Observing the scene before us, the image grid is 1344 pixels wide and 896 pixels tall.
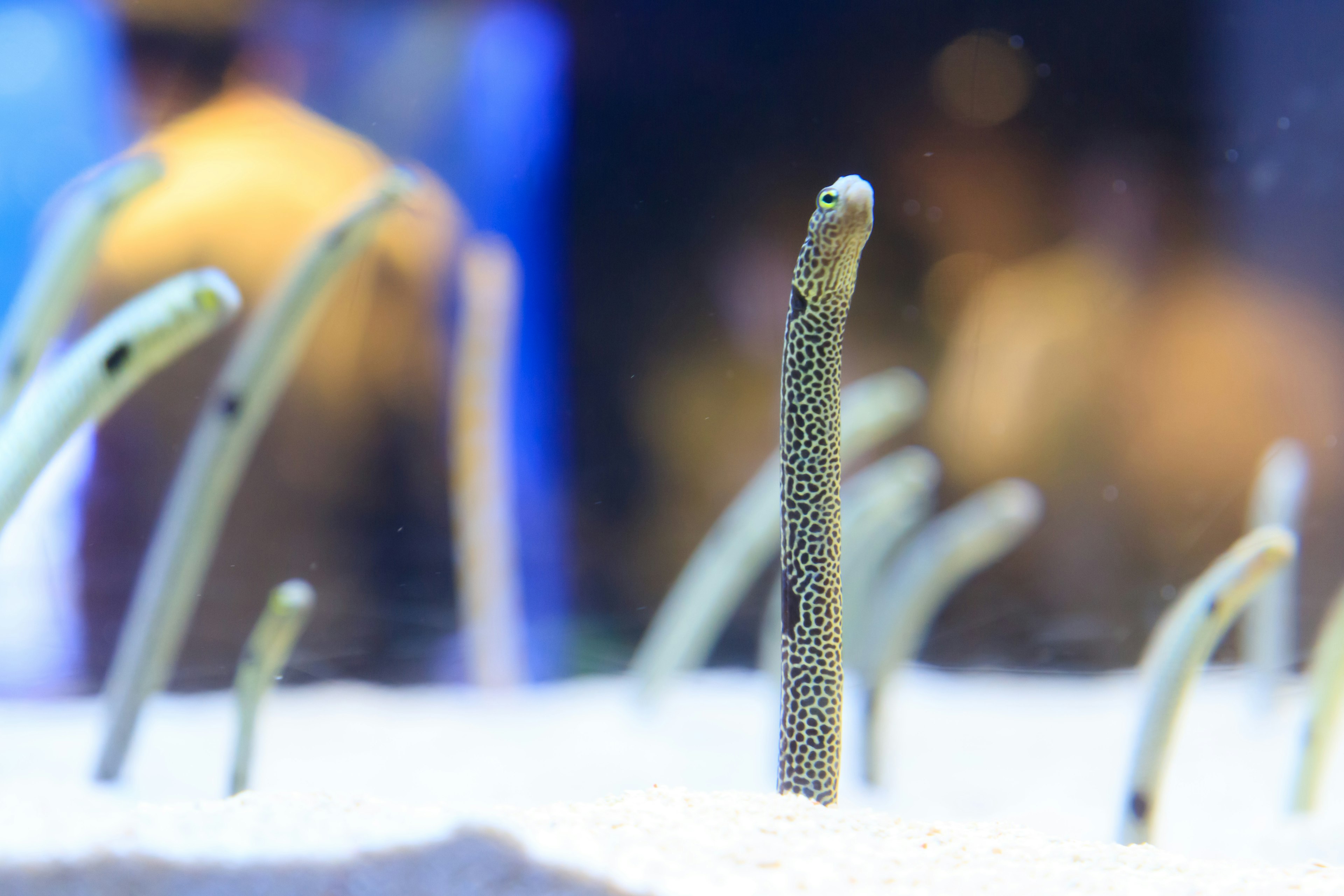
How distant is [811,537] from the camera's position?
43.0 inches

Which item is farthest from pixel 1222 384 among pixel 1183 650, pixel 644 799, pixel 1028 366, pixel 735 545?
pixel 644 799

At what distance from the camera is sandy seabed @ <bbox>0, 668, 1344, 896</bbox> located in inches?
27.1

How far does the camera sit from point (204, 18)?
2.29 metres

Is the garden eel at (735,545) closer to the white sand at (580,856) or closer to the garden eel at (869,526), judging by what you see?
the garden eel at (869,526)

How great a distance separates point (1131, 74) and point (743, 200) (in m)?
1.05

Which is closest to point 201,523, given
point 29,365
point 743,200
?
point 29,365

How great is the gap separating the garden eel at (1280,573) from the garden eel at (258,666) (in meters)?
2.45

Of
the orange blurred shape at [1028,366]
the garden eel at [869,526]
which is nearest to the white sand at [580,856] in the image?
the garden eel at [869,526]

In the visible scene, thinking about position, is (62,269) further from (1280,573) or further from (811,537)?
(1280,573)

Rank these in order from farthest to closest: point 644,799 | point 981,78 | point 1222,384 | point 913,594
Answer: point 1222,384
point 913,594
point 981,78
point 644,799

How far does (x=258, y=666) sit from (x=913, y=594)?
1498 mm

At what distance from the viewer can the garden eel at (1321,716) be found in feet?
5.76

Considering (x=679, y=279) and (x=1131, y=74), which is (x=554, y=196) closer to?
(x=679, y=279)

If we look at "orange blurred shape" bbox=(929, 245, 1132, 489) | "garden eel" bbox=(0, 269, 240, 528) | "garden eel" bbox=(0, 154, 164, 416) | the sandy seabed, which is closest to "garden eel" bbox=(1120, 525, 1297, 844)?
the sandy seabed
